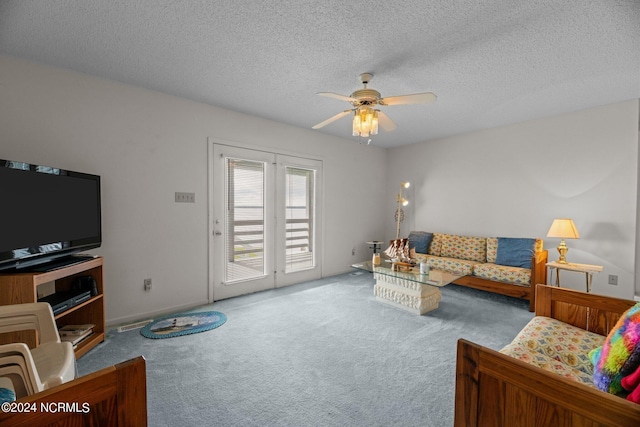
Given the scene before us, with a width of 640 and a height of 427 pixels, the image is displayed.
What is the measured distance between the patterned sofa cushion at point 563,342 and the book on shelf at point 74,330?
127 inches

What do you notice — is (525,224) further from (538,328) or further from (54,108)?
(54,108)

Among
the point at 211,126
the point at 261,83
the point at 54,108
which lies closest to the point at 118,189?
the point at 54,108

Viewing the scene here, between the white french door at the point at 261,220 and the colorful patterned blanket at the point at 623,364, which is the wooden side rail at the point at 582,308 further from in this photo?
the white french door at the point at 261,220

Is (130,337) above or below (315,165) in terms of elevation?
below

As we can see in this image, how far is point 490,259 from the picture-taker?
4082 millimetres

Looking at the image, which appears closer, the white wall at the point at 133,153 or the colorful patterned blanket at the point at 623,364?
the colorful patterned blanket at the point at 623,364

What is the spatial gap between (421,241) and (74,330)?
4628mm

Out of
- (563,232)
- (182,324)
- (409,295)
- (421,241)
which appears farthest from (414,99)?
(421,241)

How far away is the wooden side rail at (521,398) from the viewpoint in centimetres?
77

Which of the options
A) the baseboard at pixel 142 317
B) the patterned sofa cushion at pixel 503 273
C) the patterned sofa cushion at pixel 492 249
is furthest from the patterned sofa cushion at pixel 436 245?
the baseboard at pixel 142 317

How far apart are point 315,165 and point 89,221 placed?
Result: 302 cm

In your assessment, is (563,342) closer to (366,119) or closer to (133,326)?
(366,119)

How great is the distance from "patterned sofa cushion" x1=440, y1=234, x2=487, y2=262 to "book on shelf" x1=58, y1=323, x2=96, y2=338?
464 cm

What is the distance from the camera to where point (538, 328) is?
177 centimetres
